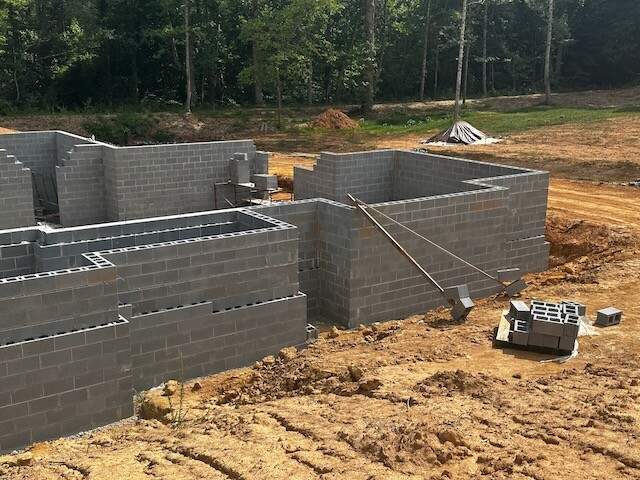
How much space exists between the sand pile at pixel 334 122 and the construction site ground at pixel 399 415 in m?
21.1

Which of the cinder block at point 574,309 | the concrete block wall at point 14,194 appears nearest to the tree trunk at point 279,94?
the concrete block wall at point 14,194

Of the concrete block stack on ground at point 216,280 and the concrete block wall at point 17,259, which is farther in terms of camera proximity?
the concrete block wall at point 17,259

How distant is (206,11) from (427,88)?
1550cm

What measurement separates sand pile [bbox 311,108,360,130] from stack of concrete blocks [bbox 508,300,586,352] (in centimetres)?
2278

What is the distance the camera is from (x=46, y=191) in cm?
1728

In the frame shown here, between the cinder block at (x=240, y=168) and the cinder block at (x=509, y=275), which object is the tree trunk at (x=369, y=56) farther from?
the cinder block at (x=509, y=275)

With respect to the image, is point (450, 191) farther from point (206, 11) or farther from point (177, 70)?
point (177, 70)

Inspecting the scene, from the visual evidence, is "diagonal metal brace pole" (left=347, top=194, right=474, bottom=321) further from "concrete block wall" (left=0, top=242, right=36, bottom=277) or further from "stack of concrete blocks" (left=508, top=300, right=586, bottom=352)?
"concrete block wall" (left=0, top=242, right=36, bottom=277)

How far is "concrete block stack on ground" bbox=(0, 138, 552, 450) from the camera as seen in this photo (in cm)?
676

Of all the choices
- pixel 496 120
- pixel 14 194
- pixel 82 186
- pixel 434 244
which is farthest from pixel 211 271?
pixel 496 120

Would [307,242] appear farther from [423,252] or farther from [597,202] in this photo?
[597,202]

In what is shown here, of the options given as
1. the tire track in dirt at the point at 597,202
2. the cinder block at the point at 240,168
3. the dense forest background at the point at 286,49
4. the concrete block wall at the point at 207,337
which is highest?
the dense forest background at the point at 286,49

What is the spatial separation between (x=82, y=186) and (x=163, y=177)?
1817 millimetres

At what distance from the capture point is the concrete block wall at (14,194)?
14555 millimetres
